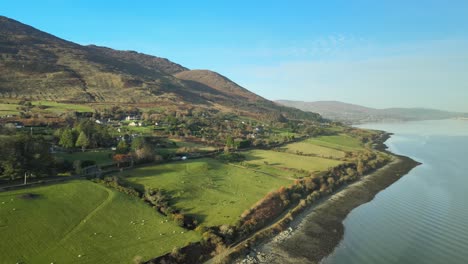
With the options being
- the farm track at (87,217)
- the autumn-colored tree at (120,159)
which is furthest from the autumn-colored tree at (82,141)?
the farm track at (87,217)

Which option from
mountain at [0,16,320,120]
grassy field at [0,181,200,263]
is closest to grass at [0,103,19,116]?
mountain at [0,16,320,120]

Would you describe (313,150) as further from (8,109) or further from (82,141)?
→ (8,109)

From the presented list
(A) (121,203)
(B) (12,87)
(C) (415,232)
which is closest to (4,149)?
(A) (121,203)

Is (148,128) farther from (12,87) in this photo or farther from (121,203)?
→ (12,87)

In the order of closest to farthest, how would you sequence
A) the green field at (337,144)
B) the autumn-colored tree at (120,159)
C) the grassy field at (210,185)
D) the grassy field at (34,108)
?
the grassy field at (210,185), the autumn-colored tree at (120,159), the grassy field at (34,108), the green field at (337,144)

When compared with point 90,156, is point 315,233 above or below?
below

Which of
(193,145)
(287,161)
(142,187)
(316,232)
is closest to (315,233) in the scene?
(316,232)

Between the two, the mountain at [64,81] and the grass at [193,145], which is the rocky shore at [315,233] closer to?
the grass at [193,145]
